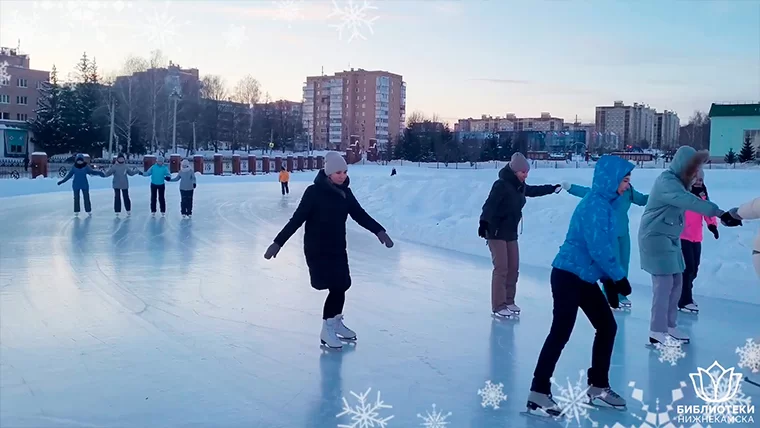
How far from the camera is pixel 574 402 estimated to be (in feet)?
14.0

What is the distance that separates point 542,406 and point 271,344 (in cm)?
237

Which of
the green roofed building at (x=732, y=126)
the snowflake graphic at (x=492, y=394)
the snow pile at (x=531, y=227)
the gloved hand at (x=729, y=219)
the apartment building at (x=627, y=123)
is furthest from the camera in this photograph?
the apartment building at (x=627, y=123)

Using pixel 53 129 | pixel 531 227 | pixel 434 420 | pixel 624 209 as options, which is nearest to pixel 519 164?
pixel 624 209

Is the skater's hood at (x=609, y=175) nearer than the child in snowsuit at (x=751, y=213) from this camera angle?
Yes

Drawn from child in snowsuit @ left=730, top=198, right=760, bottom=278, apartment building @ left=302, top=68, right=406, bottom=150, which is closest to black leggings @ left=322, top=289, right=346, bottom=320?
child in snowsuit @ left=730, top=198, right=760, bottom=278

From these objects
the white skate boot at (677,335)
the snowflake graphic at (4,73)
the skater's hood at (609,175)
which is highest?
the snowflake graphic at (4,73)

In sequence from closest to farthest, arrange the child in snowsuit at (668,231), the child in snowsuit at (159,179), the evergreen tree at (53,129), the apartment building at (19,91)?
1. the child in snowsuit at (668,231)
2. the child in snowsuit at (159,179)
3. the evergreen tree at (53,129)
4. the apartment building at (19,91)

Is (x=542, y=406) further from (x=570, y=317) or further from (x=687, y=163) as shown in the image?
(x=687, y=163)

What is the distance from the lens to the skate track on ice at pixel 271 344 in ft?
13.5

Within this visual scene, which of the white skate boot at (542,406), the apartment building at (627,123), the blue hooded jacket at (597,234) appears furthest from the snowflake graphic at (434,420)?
the apartment building at (627,123)

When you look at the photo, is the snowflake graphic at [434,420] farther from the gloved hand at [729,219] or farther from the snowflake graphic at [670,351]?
the gloved hand at [729,219]

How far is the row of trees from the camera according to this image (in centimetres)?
5297

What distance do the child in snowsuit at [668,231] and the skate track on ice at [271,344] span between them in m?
0.31

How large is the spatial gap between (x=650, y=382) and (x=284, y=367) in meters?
2.58
